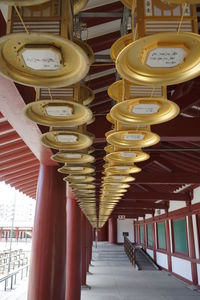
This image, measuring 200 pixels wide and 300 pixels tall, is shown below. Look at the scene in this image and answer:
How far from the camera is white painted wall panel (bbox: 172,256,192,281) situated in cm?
1273

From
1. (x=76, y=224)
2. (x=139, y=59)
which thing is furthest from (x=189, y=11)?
(x=76, y=224)

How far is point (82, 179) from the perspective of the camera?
153 inches

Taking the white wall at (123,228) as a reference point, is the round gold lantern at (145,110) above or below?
above

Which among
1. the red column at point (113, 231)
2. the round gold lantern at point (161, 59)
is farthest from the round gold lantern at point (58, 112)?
the red column at point (113, 231)

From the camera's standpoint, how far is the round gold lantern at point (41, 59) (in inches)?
49.3

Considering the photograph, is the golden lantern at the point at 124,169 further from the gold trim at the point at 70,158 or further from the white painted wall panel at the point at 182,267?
the white painted wall panel at the point at 182,267

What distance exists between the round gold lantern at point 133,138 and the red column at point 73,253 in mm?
7433

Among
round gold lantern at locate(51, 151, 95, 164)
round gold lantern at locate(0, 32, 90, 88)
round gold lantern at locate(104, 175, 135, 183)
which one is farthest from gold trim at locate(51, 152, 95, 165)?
round gold lantern at locate(0, 32, 90, 88)

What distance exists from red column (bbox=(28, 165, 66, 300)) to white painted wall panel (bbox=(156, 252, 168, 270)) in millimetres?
13662

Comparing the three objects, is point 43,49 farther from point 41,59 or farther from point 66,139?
point 66,139

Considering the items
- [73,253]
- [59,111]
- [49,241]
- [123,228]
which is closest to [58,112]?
[59,111]

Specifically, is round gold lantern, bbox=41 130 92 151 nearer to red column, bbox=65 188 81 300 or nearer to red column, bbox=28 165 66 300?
red column, bbox=28 165 66 300

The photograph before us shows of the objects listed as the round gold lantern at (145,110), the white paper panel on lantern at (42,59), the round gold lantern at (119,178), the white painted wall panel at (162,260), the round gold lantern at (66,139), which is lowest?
the white painted wall panel at (162,260)

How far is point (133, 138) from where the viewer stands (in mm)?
2281
